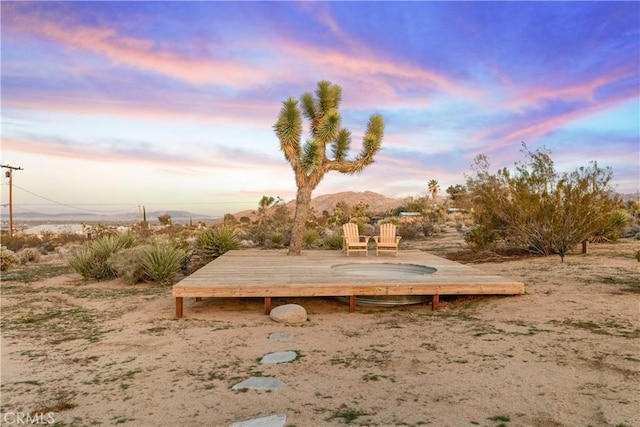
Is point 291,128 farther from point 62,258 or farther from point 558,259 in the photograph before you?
point 62,258

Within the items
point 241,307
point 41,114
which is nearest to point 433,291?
point 241,307

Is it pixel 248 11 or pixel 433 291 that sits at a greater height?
pixel 248 11

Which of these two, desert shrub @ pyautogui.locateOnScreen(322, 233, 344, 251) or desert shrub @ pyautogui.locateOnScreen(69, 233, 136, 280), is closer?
desert shrub @ pyautogui.locateOnScreen(69, 233, 136, 280)

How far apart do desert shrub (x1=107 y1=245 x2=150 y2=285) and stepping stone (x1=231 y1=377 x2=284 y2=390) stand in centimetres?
611

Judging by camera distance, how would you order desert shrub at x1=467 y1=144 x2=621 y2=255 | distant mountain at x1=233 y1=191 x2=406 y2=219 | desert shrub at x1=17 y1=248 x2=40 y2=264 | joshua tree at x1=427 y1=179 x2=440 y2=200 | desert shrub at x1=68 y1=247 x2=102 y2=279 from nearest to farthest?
desert shrub at x1=68 y1=247 x2=102 y2=279, desert shrub at x1=467 y1=144 x2=621 y2=255, desert shrub at x1=17 y1=248 x2=40 y2=264, joshua tree at x1=427 y1=179 x2=440 y2=200, distant mountain at x1=233 y1=191 x2=406 y2=219

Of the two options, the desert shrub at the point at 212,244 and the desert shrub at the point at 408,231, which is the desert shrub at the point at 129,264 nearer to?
the desert shrub at the point at 212,244

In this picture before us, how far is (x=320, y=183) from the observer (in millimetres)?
10883

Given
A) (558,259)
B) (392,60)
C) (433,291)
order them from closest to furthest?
(433,291) < (558,259) < (392,60)

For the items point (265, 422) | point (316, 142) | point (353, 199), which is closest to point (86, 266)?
point (316, 142)

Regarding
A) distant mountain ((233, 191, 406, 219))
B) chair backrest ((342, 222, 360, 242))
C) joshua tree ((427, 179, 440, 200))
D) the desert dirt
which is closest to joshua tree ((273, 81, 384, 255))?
chair backrest ((342, 222, 360, 242))

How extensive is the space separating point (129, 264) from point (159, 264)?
0.67m

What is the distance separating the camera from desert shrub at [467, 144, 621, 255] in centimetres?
1014

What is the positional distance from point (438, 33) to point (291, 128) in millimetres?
5192

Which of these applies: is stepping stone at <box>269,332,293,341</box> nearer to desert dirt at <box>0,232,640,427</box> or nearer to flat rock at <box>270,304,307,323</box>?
desert dirt at <box>0,232,640,427</box>
